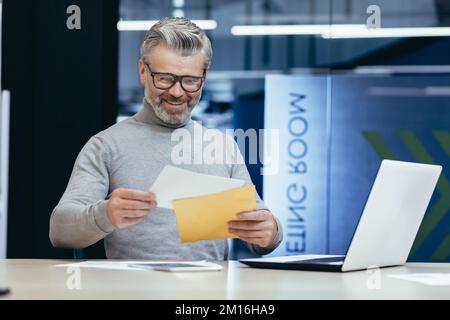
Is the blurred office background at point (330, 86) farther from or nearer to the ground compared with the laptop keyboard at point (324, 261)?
farther from the ground

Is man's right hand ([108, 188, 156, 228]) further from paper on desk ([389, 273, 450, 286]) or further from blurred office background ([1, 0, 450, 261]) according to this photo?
blurred office background ([1, 0, 450, 261])

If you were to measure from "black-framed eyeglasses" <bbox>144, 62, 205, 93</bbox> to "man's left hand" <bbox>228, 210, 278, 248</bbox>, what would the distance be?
562 mm

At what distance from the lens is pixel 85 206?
219 centimetres

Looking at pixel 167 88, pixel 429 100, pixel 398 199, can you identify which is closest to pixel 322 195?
pixel 429 100

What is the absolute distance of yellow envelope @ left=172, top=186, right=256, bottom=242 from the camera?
1.87 meters

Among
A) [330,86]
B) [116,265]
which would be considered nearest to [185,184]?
[116,265]

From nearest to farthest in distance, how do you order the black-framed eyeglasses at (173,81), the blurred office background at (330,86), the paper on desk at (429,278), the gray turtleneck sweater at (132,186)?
the paper on desk at (429,278) < the gray turtleneck sweater at (132,186) < the black-framed eyeglasses at (173,81) < the blurred office background at (330,86)

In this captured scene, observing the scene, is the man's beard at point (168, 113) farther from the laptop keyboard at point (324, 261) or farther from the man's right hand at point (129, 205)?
the laptop keyboard at point (324, 261)

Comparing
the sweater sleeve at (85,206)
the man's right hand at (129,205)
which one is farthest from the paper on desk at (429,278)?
the sweater sleeve at (85,206)

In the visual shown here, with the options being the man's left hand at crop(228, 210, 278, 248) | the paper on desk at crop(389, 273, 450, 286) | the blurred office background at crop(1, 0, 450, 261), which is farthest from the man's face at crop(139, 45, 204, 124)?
the blurred office background at crop(1, 0, 450, 261)

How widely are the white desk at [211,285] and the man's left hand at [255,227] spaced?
10 centimetres

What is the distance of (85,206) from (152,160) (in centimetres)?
38

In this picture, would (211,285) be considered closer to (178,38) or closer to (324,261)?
(324,261)

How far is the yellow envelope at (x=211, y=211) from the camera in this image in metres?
1.87
